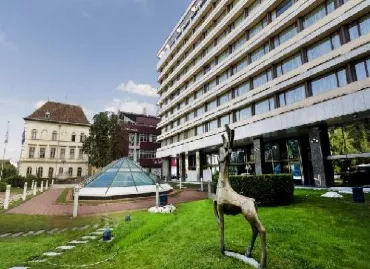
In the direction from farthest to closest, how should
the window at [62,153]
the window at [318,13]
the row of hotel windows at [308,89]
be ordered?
the window at [62,153]
the window at [318,13]
the row of hotel windows at [308,89]

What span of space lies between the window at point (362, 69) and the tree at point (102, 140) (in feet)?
139

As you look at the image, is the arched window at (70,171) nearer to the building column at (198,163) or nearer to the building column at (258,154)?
the building column at (198,163)

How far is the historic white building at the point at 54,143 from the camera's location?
52.7 meters

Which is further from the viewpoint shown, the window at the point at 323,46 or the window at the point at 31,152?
the window at the point at 31,152

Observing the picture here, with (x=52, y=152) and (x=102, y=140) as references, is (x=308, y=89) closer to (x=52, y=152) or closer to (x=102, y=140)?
(x=102, y=140)

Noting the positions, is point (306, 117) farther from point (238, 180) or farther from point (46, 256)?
point (46, 256)

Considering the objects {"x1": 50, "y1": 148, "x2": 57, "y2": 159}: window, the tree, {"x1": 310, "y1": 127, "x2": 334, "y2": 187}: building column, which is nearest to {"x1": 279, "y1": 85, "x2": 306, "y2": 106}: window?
{"x1": 310, "y1": 127, "x2": 334, "y2": 187}: building column

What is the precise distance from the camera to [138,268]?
5.88m

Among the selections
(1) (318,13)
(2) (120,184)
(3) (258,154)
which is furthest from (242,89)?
(2) (120,184)

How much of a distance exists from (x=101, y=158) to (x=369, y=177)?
42.7 metres

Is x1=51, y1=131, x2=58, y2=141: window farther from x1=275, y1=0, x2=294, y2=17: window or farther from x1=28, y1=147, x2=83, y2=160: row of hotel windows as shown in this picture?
x1=275, y1=0, x2=294, y2=17: window

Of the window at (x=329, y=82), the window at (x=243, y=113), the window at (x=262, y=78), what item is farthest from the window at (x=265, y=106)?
the window at (x=329, y=82)

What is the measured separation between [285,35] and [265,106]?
7673mm

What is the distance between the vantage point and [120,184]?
2234 centimetres
